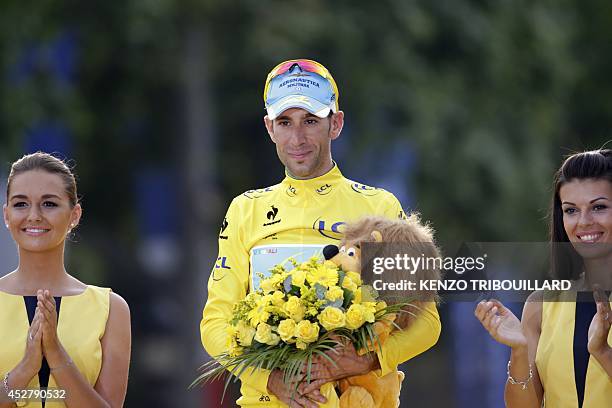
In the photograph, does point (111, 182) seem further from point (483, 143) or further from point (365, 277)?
point (365, 277)

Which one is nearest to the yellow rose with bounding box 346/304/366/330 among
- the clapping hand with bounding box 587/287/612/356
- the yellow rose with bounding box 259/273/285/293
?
the yellow rose with bounding box 259/273/285/293

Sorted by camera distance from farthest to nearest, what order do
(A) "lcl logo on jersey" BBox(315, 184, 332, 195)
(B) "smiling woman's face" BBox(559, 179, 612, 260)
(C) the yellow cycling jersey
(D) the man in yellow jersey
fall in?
(A) "lcl logo on jersey" BBox(315, 184, 332, 195) → (D) the man in yellow jersey → (C) the yellow cycling jersey → (B) "smiling woman's face" BBox(559, 179, 612, 260)

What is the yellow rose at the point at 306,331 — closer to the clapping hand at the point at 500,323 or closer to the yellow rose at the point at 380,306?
the yellow rose at the point at 380,306

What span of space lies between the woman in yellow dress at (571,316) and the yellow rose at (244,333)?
92 cm

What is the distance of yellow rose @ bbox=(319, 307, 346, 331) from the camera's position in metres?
5.31

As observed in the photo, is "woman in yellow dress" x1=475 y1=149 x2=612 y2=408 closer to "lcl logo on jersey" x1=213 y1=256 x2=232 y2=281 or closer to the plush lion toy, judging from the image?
the plush lion toy

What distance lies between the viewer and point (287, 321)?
5336mm

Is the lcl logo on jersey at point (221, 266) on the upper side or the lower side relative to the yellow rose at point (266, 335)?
upper

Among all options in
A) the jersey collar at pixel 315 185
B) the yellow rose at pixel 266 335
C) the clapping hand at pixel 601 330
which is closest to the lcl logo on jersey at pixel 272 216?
the jersey collar at pixel 315 185

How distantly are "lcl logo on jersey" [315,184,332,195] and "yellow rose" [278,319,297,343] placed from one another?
2.86ft

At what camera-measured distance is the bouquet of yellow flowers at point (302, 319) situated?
210 inches

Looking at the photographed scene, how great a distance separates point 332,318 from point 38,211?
4.46ft

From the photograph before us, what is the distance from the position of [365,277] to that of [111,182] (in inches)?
466

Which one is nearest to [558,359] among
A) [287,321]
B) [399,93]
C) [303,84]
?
[287,321]
